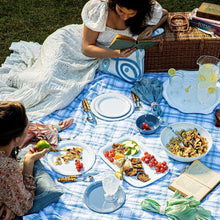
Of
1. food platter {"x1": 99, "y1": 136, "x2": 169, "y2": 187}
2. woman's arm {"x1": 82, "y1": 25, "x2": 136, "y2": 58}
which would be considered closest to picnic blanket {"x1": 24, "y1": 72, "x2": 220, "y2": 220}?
food platter {"x1": 99, "y1": 136, "x2": 169, "y2": 187}

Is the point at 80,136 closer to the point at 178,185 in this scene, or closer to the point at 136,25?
the point at 178,185

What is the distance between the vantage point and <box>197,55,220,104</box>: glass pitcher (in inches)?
122

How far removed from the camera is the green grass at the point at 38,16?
16.8ft

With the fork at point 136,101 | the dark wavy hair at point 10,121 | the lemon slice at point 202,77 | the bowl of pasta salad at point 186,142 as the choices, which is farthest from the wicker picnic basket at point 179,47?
the dark wavy hair at point 10,121

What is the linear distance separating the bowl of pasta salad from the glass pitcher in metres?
0.40

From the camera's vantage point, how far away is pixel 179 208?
2348mm

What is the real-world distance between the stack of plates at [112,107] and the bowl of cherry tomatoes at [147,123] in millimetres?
158

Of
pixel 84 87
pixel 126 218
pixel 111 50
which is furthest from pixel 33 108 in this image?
pixel 126 218

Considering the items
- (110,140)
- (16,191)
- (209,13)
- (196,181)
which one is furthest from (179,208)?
(209,13)

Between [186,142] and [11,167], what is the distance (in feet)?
4.51

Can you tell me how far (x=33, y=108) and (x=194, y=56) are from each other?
5.78 feet

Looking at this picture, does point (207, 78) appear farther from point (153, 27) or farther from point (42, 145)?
point (42, 145)

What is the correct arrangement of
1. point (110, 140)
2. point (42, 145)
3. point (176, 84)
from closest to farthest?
point (42, 145), point (110, 140), point (176, 84)

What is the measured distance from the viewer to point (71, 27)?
382cm
